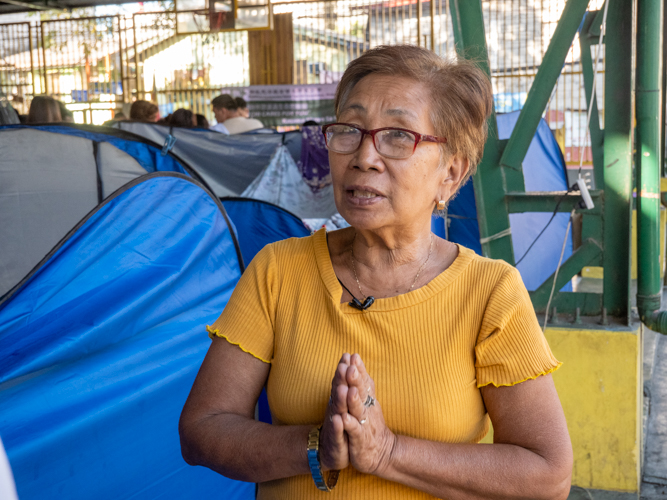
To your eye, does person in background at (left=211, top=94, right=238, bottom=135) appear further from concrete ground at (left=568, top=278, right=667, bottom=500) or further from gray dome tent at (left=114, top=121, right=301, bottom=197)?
concrete ground at (left=568, top=278, right=667, bottom=500)

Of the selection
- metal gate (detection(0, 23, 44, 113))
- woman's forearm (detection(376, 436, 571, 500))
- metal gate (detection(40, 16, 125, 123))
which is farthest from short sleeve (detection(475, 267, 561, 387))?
metal gate (detection(0, 23, 44, 113))

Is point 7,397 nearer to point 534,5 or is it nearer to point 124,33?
point 534,5

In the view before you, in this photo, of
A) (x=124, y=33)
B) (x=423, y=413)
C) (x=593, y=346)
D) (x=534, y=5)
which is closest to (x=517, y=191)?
(x=593, y=346)

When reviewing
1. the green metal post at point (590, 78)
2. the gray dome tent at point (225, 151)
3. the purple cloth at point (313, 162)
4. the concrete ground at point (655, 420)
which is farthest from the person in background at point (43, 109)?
the concrete ground at point (655, 420)

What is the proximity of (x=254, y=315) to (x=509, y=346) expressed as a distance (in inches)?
20.0

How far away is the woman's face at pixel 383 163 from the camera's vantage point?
126 cm

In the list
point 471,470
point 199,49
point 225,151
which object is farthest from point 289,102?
point 471,470

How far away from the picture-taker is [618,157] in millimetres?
2770

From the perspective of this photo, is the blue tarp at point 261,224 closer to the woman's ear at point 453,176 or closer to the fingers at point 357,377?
the woman's ear at point 453,176

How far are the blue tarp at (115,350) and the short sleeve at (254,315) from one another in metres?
0.48

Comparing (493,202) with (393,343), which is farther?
(493,202)

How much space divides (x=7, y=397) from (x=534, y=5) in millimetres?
11141

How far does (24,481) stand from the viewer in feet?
4.43

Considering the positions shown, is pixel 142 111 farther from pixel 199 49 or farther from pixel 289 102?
pixel 199 49
